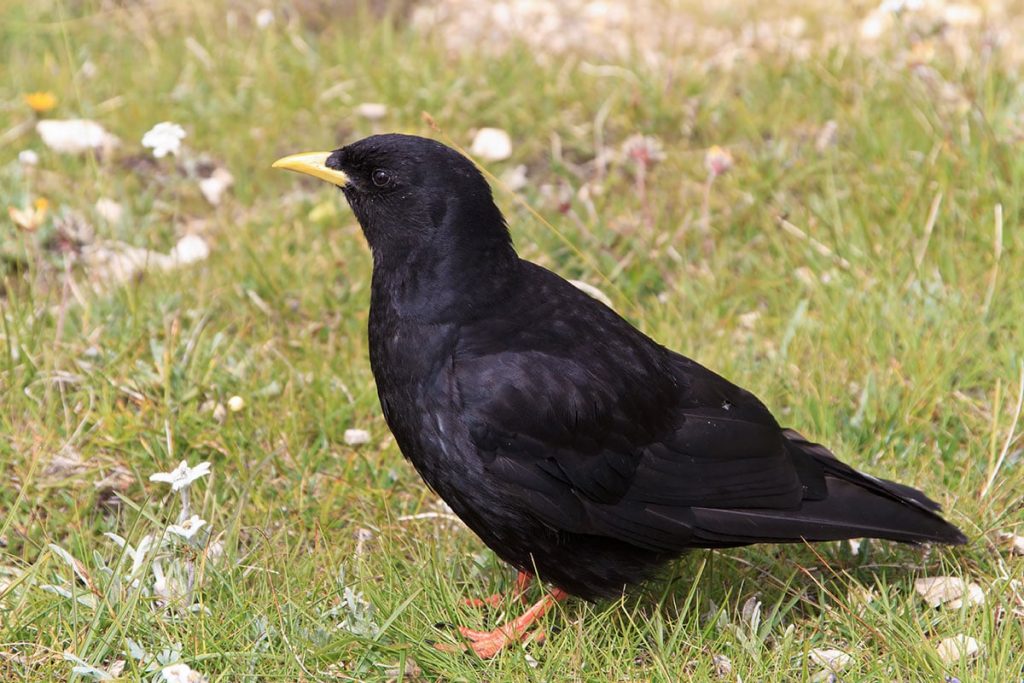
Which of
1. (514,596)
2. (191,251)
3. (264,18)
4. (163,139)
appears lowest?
(514,596)

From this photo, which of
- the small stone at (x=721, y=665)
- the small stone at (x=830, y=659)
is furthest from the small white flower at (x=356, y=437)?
the small stone at (x=830, y=659)

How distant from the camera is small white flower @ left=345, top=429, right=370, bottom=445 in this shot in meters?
4.34

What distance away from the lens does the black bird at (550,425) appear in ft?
11.5

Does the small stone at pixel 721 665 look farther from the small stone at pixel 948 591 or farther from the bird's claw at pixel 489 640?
the small stone at pixel 948 591

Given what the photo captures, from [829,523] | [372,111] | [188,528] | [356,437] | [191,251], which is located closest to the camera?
[188,528]

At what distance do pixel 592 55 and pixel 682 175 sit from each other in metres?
1.27

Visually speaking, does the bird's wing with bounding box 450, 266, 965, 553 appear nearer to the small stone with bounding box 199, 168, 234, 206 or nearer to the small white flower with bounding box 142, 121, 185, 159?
the small white flower with bounding box 142, 121, 185, 159

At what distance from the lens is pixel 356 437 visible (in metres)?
4.34

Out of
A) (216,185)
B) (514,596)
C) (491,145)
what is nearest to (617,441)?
(514,596)

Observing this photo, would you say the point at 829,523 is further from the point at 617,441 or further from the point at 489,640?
the point at 489,640

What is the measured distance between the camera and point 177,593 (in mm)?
3566

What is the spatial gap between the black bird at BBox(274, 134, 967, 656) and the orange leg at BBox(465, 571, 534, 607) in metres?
0.03

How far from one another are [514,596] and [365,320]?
5.42 ft

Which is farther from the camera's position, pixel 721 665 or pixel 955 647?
pixel 721 665
